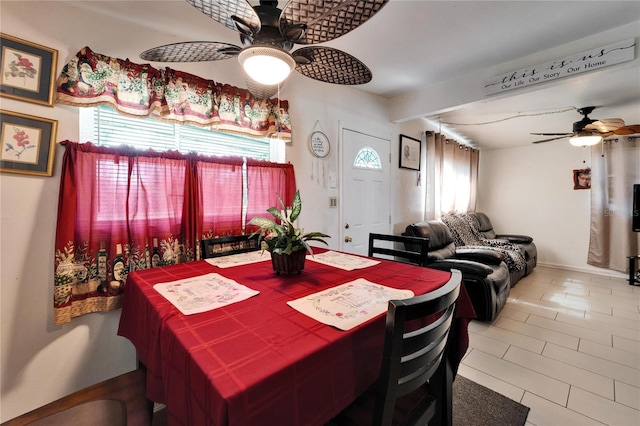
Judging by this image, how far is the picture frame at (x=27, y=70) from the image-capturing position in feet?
4.17

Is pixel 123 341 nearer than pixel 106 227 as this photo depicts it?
No

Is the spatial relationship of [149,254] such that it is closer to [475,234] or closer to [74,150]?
[74,150]

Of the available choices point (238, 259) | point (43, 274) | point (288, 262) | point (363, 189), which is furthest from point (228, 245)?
point (363, 189)

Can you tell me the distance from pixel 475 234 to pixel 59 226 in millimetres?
5054

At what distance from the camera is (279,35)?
1.07 m

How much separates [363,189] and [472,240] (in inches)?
94.5

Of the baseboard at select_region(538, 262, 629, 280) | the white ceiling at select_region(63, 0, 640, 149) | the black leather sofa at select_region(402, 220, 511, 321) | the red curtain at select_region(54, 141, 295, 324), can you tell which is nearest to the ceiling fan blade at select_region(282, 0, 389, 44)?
the white ceiling at select_region(63, 0, 640, 149)

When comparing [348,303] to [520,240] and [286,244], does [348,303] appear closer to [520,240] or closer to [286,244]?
[286,244]

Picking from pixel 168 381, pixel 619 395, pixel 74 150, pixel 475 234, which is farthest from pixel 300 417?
pixel 475 234

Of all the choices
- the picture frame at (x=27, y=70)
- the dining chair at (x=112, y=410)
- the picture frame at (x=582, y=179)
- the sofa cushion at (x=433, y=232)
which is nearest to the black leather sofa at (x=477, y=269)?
the sofa cushion at (x=433, y=232)

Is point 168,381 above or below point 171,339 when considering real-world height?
below

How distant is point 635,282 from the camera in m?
3.70

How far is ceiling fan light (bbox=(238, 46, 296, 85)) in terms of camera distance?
98 cm

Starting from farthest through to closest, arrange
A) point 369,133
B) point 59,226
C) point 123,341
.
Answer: point 369,133 → point 123,341 → point 59,226
